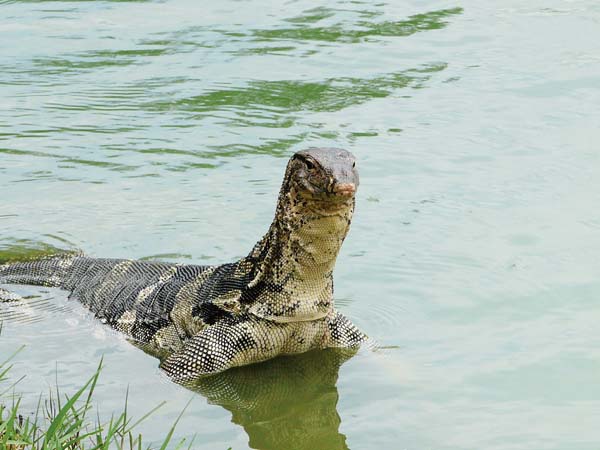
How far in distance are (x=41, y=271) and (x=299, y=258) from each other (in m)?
2.90

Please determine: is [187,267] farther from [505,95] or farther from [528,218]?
[505,95]

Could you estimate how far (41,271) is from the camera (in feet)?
32.6

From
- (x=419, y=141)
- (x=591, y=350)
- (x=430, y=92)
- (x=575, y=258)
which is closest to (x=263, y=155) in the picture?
(x=419, y=141)

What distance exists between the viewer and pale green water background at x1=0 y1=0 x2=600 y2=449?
7789mm

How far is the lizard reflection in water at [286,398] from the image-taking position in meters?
7.31

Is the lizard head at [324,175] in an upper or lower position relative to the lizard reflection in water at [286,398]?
upper

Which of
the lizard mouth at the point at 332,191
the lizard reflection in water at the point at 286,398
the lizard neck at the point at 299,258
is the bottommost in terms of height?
the lizard reflection in water at the point at 286,398

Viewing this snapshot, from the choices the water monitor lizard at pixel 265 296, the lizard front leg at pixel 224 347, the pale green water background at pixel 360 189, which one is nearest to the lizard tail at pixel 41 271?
the pale green water background at pixel 360 189

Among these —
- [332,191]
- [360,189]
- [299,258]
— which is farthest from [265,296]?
[360,189]

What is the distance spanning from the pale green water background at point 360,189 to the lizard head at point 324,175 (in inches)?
51.6

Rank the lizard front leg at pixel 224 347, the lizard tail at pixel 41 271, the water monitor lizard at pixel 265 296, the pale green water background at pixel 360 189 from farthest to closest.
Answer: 1. the lizard tail at pixel 41 271
2. the lizard front leg at pixel 224 347
3. the pale green water background at pixel 360 189
4. the water monitor lizard at pixel 265 296

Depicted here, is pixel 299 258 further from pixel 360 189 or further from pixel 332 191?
pixel 360 189

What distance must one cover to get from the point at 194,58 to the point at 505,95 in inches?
165

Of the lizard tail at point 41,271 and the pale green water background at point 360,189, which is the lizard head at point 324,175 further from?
the lizard tail at point 41,271
